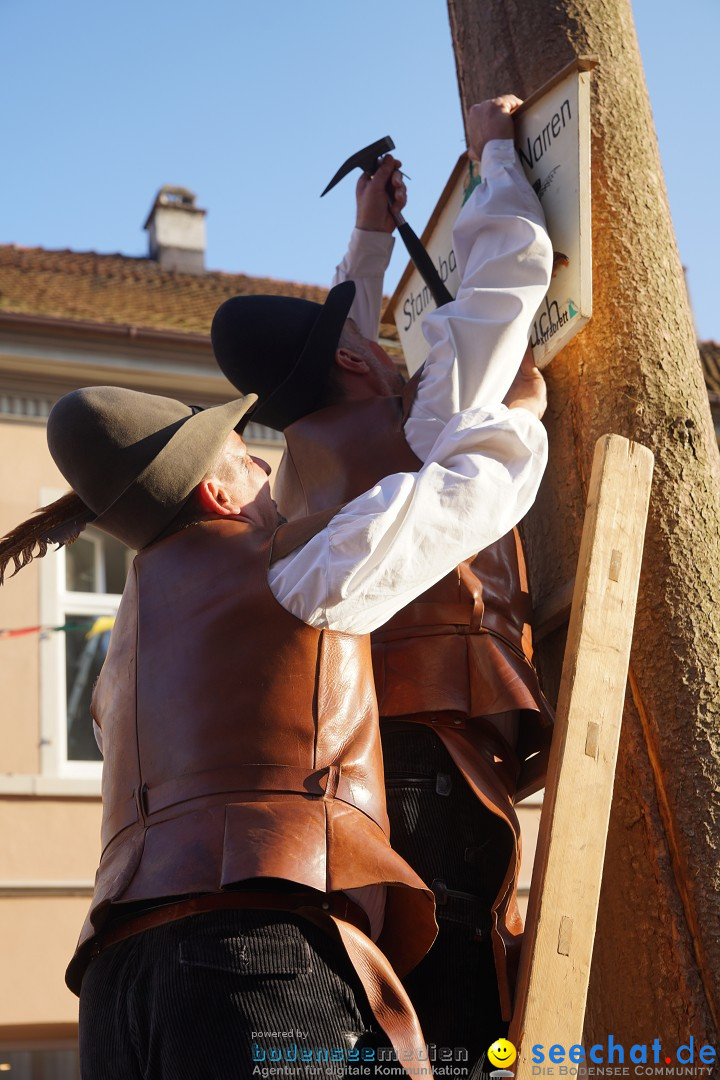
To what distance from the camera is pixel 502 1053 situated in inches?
88.1

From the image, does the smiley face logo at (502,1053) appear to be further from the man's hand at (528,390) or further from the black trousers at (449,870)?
the man's hand at (528,390)

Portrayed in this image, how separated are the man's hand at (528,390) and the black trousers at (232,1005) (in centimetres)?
130

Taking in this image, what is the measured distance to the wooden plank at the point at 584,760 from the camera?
7.40 ft

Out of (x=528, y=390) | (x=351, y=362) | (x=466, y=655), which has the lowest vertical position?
(x=466, y=655)

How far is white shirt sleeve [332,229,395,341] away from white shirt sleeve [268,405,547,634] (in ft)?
3.86

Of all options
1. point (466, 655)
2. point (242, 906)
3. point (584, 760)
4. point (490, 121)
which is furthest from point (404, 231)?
point (242, 906)

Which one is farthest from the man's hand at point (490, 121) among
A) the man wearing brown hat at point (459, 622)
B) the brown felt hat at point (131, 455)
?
the brown felt hat at point (131, 455)

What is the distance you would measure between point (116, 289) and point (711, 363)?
5.85 meters

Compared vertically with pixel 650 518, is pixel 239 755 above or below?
below

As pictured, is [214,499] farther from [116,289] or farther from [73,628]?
[116,289]

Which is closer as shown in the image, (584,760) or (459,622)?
(584,760)

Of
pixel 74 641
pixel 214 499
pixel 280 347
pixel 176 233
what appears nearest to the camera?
pixel 214 499

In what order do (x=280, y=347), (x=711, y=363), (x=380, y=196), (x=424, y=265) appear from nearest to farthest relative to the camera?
1. (x=280, y=347)
2. (x=424, y=265)
3. (x=380, y=196)
4. (x=711, y=363)

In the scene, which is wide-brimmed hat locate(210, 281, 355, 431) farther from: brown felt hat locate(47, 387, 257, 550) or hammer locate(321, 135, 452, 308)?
brown felt hat locate(47, 387, 257, 550)
